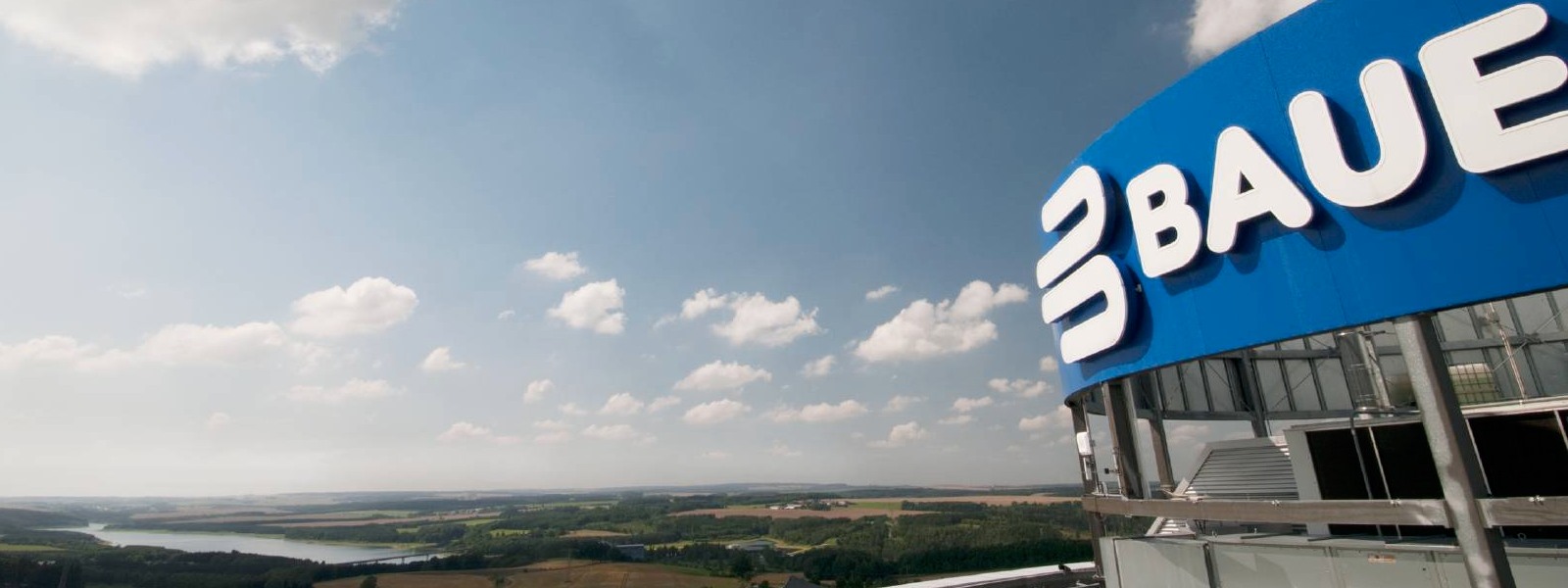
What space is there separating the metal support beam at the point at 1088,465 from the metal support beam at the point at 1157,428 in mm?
2194

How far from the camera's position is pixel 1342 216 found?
12.7m

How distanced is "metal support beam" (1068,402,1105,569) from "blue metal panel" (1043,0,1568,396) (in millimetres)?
7162

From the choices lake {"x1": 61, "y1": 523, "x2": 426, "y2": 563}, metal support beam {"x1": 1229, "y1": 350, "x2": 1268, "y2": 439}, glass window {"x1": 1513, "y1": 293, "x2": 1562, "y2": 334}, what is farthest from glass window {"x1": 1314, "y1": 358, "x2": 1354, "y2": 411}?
lake {"x1": 61, "y1": 523, "x2": 426, "y2": 563}

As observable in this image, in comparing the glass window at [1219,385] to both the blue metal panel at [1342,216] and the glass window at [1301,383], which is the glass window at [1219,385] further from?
the blue metal panel at [1342,216]

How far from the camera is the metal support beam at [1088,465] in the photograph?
73.9 feet

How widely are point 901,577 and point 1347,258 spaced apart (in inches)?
4608

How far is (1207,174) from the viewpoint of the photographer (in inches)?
595

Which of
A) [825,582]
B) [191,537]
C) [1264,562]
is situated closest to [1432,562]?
[1264,562]

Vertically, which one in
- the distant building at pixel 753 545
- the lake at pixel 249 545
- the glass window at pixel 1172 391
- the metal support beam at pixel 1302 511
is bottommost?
the distant building at pixel 753 545

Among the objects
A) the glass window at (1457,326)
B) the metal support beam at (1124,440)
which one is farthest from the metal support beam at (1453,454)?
the glass window at (1457,326)

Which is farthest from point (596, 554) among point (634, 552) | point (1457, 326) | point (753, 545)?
point (1457, 326)

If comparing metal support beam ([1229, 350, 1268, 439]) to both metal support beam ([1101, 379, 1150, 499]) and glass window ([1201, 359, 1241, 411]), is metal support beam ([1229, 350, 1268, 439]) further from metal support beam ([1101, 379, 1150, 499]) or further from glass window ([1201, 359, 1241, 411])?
metal support beam ([1101, 379, 1150, 499])

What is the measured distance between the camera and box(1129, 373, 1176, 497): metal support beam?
21.8 metres

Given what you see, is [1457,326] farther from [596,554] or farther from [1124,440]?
[596,554]
